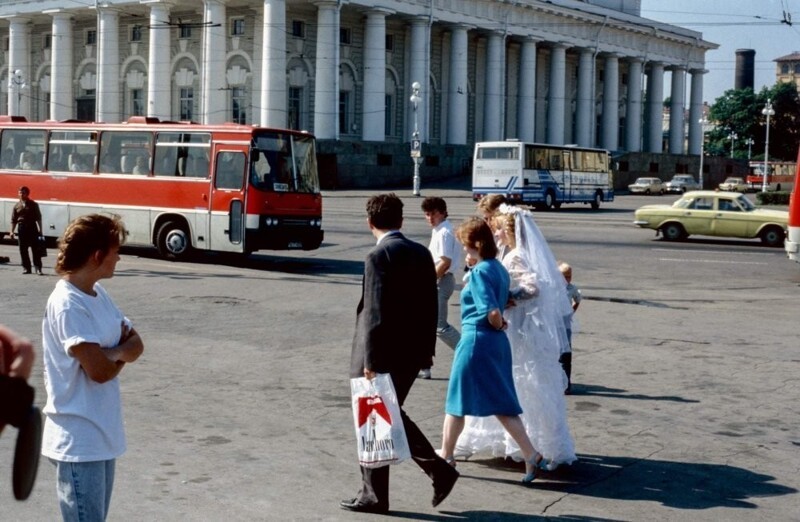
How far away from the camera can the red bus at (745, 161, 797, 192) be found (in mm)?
105450

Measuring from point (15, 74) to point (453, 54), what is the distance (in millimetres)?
27000

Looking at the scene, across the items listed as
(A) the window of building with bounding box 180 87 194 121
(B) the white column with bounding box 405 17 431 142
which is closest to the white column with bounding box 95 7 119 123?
(A) the window of building with bounding box 180 87 194 121

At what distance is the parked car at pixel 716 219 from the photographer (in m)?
30.3

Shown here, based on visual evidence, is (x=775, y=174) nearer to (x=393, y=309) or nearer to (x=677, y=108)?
(x=677, y=108)

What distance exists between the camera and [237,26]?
6450 cm

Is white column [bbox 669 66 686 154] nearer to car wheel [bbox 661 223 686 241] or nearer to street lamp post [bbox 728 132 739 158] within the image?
street lamp post [bbox 728 132 739 158]

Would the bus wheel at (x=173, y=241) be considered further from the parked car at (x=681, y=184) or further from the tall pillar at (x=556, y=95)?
the tall pillar at (x=556, y=95)

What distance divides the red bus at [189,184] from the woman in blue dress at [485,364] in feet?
51.0

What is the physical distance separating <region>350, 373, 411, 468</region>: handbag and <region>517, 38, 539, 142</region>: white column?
73192 mm

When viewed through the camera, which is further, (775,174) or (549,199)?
(775,174)

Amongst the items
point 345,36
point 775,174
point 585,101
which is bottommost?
point 775,174

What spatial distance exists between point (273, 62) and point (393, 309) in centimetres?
5548

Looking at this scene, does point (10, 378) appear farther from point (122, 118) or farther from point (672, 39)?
point (672, 39)

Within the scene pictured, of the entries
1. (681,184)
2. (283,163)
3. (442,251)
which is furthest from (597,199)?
(442,251)
